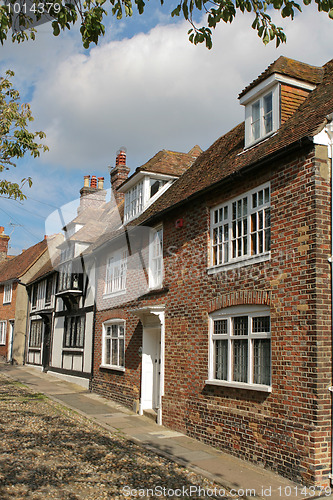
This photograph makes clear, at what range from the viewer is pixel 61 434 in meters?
10.4

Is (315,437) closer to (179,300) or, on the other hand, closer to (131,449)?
(131,449)

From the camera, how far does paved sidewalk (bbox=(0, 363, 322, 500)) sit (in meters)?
7.35

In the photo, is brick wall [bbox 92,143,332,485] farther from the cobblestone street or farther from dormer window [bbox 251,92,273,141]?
dormer window [bbox 251,92,273,141]

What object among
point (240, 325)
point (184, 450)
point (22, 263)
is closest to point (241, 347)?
point (240, 325)

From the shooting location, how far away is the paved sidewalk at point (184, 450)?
7.35m

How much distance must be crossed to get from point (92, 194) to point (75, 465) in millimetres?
21746

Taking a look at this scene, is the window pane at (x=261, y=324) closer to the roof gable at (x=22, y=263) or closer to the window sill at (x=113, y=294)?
the window sill at (x=113, y=294)

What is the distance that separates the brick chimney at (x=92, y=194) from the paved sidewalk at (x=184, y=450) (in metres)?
13.0

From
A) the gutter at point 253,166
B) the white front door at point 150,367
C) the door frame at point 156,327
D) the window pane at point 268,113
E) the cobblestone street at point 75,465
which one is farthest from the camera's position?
the white front door at point 150,367

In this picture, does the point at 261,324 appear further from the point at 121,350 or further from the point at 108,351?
the point at 108,351

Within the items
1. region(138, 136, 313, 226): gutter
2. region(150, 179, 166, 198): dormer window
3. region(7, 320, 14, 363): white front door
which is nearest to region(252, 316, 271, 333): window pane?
region(138, 136, 313, 226): gutter

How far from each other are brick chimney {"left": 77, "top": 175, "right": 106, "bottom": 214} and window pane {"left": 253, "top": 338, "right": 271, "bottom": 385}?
19859 millimetres

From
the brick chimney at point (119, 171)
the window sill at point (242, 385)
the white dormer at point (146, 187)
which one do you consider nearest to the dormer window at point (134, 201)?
the white dormer at point (146, 187)

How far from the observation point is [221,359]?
10.1 metres
